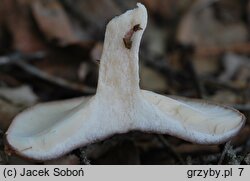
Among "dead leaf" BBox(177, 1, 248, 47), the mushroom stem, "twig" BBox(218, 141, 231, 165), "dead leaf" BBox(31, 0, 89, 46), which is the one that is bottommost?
"twig" BBox(218, 141, 231, 165)

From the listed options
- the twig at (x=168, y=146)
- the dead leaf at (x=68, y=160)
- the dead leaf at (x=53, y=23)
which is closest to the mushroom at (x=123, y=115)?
the dead leaf at (x=68, y=160)

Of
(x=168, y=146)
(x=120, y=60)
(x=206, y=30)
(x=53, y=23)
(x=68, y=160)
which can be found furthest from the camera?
(x=206, y=30)

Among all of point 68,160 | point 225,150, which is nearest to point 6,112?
point 68,160

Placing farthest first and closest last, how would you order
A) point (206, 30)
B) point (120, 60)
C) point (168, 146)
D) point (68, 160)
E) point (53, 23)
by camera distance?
1. point (206, 30)
2. point (53, 23)
3. point (168, 146)
4. point (68, 160)
5. point (120, 60)

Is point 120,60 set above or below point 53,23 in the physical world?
below

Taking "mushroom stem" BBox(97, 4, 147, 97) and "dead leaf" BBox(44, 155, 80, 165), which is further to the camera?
"dead leaf" BBox(44, 155, 80, 165)

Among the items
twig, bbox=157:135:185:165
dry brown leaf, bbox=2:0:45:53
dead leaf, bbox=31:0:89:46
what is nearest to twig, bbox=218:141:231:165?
twig, bbox=157:135:185:165

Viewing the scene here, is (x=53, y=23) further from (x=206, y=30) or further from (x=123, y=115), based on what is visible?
(x=123, y=115)

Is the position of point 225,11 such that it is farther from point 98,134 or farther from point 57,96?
point 98,134

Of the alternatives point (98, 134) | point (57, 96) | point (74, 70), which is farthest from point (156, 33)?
point (98, 134)

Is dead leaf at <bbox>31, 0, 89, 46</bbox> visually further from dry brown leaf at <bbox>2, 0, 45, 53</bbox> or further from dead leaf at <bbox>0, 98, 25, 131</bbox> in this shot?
dead leaf at <bbox>0, 98, 25, 131</bbox>
